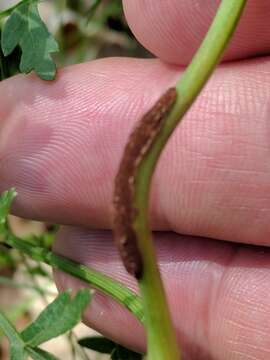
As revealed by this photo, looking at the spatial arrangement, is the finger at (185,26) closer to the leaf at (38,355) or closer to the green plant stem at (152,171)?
the green plant stem at (152,171)

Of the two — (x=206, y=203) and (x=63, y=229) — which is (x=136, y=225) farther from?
(x=63, y=229)

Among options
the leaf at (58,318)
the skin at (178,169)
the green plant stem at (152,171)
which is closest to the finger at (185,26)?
the skin at (178,169)

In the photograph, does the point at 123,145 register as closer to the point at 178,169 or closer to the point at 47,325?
the point at 178,169

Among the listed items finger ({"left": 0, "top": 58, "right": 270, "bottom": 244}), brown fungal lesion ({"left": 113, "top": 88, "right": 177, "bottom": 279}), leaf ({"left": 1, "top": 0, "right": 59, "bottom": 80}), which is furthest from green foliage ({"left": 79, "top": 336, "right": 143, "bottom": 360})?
brown fungal lesion ({"left": 113, "top": 88, "right": 177, "bottom": 279})

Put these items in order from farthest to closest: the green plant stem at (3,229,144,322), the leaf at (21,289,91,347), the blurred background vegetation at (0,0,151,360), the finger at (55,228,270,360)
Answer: the blurred background vegetation at (0,0,151,360) → the finger at (55,228,270,360) → the green plant stem at (3,229,144,322) → the leaf at (21,289,91,347)

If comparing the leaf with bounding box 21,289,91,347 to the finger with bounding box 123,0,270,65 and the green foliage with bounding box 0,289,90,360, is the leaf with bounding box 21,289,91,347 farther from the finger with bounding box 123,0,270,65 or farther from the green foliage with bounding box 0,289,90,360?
the finger with bounding box 123,0,270,65
